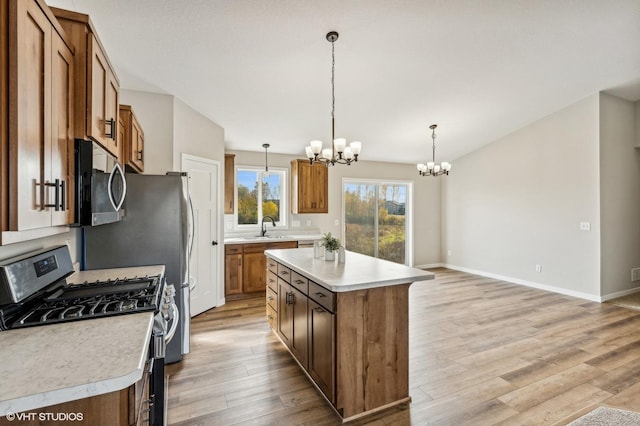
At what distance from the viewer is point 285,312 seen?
2.82 meters

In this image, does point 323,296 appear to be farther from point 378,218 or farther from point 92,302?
point 378,218

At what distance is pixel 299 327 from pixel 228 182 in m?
3.06

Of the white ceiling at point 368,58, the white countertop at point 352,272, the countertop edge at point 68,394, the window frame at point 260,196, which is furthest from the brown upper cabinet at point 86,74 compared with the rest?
the window frame at point 260,196

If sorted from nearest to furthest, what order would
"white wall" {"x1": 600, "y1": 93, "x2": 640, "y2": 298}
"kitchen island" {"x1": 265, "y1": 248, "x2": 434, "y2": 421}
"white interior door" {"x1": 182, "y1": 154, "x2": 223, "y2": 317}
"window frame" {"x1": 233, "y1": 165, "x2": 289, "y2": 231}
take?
"kitchen island" {"x1": 265, "y1": 248, "x2": 434, "y2": 421}, "white interior door" {"x1": 182, "y1": 154, "x2": 223, "y2": 317}, "white wall" {"x1": 600, "y1": 93, "x2": 640, "y2": 298}, "window frame" {"x1": 233, "y1": 165, "x2": 289, "y2": 231}

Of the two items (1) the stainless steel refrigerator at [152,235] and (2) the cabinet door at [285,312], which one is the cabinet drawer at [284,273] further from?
(1) the stainless steel refrigerator at [152,235]

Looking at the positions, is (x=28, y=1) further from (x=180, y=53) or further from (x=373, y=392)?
(x=373, y=392)

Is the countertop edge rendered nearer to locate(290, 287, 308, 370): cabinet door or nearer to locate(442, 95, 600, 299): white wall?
locate(290, 287, 308, 370): cabinet door

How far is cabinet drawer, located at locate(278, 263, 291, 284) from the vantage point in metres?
2.70

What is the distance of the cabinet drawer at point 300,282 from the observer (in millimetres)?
2331

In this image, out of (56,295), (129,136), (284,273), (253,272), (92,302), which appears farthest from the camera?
(253,272)

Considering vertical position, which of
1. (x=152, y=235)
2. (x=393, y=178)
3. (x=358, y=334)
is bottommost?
(x=358, y=334)

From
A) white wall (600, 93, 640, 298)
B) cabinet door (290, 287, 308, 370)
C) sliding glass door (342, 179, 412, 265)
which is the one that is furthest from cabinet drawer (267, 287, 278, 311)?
white wall (600, 93, 640, 298)

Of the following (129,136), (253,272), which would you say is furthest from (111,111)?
(253,272)

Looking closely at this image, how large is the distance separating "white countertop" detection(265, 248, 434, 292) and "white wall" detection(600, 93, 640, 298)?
13.8 ft
